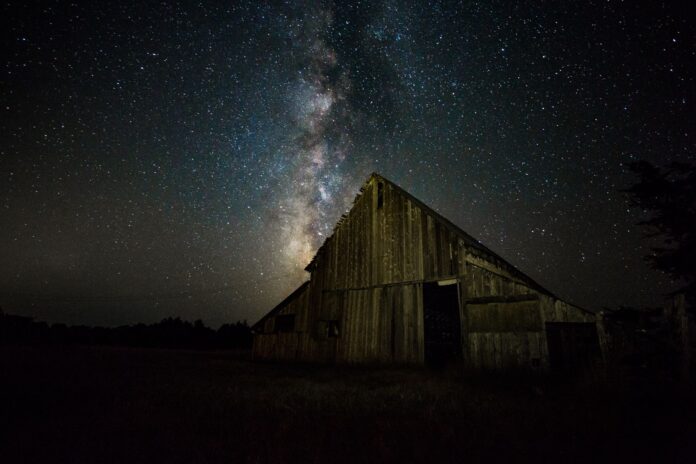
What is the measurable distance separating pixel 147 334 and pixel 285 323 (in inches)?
1350

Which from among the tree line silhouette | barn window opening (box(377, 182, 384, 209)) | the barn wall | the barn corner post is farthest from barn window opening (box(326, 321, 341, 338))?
the tree line silhouette

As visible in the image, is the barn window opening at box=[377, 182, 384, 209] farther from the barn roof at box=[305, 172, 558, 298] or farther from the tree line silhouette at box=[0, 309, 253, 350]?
the tree line silhouette at box=[0, 309, 253, 350]

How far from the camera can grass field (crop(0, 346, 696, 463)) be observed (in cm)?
400

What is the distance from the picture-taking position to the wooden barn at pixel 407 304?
1191 cm

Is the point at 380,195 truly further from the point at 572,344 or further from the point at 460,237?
the point at 572,344

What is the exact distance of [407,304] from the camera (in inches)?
574

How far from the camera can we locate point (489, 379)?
34.9 feet

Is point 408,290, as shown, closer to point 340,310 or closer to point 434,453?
point 340,310

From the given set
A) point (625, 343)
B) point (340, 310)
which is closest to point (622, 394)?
point (625, 343)

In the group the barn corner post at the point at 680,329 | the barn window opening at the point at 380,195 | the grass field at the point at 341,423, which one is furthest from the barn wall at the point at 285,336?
the barn corner post at the point at 680,329

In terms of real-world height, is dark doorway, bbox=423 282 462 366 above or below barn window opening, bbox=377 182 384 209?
below

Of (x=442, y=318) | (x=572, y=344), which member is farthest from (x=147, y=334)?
(x=572, y=344)

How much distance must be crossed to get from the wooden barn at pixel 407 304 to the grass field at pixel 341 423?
11.3 ft

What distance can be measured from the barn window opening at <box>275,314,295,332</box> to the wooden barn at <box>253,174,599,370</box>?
0.18 feet
